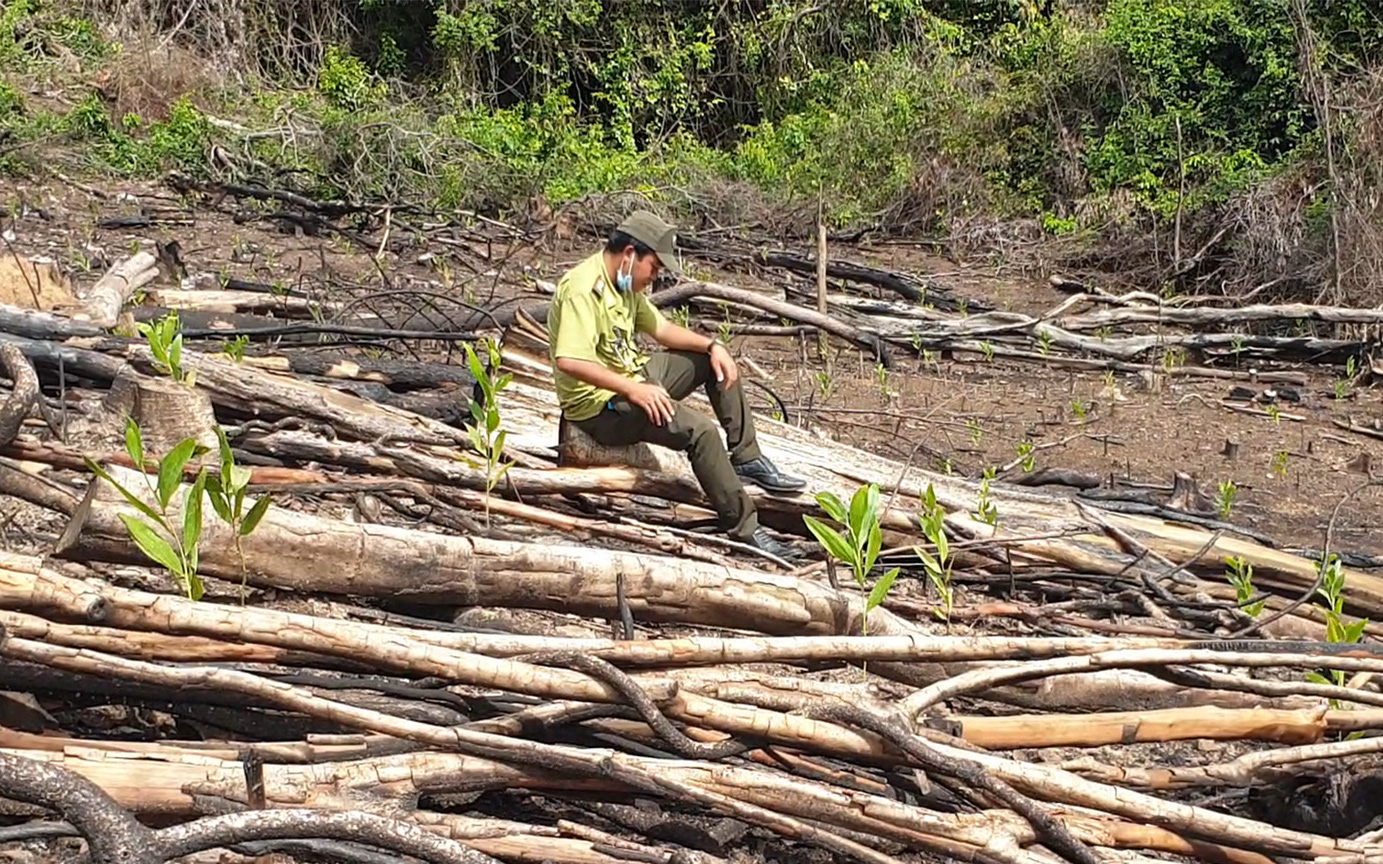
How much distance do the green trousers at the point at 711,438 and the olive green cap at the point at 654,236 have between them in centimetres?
50

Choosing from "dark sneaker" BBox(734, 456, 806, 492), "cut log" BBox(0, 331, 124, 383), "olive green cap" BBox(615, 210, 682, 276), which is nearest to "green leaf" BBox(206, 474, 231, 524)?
Result: "cut log" BBox(0, 331, 124, 383)

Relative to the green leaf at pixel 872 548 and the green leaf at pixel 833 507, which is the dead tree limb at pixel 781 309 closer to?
the green leaf at pixel 833 507

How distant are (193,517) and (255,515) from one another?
Answer: 7.3 inches

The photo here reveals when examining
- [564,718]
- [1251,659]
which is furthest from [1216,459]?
[564,718]

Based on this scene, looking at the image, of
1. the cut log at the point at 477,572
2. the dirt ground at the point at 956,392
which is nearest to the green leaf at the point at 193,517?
the cut log at the point at 477,572

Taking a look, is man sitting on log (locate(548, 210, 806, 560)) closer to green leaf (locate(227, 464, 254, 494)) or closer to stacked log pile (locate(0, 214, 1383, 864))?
stacked log pile (locate(0, 214, 1383, 864))

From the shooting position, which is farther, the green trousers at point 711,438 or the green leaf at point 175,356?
the green trousers at point 711,438

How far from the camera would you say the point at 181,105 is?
16219 millimetres

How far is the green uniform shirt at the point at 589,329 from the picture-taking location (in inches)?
211

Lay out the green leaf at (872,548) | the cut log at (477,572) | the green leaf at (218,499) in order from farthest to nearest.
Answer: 1. the green leaf at (872,548)
2. the cut log at (477,572)
3. the green leaf at (218,499)

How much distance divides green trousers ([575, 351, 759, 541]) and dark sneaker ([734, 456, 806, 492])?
33 mm

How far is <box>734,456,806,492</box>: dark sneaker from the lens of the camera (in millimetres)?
5531

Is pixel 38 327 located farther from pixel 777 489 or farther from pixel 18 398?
pixel 777 489

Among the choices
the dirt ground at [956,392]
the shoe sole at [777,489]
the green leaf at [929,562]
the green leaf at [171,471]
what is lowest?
the dirt ground at [956,392]
